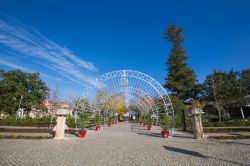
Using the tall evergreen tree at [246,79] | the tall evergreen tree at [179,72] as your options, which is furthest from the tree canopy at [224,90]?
the tall evergreen tree at [246,79]

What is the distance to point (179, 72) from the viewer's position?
3597 centimetres

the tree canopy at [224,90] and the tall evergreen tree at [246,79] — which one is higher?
the tall evergreen tree at [246,79]

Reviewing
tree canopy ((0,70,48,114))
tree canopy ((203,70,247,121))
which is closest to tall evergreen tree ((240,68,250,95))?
tree canopy ((203,70,247,121))

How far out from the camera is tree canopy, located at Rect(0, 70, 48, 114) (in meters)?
33.4

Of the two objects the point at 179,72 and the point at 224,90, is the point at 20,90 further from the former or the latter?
the point at 224,90

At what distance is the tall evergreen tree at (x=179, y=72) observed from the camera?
34938mm

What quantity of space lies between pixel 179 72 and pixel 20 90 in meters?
34.0

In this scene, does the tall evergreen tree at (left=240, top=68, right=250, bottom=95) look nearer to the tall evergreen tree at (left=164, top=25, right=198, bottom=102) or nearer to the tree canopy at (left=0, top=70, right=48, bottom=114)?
the tall evergreen tree at (left=164, top=25, right=198, bottom=102)

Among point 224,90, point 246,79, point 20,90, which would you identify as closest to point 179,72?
point 224,90

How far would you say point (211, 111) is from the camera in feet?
119

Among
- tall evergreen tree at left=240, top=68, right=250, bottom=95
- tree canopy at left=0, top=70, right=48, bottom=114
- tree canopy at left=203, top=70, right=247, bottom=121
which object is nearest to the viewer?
tree canopy at left=203, top=70, right=247, bottom=121

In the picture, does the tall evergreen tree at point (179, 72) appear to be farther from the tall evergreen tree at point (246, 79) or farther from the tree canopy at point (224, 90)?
the tall evergreen tree at point (246, 79)

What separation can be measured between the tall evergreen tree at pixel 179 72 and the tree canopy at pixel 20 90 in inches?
1158

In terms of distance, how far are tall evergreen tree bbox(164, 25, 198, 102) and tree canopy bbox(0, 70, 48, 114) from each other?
96.5 feet
